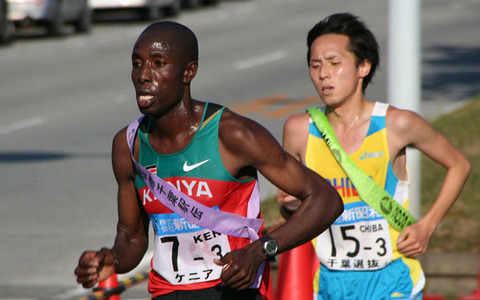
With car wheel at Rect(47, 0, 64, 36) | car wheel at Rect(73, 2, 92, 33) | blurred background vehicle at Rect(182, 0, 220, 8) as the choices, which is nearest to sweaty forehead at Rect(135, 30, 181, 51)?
car wheel at Rect(47, 0, 64, 36)

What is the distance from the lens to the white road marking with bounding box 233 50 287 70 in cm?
2188

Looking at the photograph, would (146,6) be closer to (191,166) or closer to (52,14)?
(52,14)

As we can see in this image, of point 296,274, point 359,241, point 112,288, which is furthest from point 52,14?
point 359,241

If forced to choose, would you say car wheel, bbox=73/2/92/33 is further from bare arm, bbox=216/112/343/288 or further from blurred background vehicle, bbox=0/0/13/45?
bare arm, bbox=216/112/343/288

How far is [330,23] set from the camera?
177 inches

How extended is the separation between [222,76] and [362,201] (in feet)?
52.7

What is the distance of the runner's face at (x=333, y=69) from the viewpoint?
4.39 metres

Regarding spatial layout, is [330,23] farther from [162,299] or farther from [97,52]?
[97,52]

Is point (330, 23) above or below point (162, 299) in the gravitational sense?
above

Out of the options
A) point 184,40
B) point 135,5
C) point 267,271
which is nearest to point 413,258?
point 267,271

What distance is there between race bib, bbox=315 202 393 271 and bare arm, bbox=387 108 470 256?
Answer: 9 cm

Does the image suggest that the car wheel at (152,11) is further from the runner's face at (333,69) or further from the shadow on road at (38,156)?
the runner's face at (333,69)

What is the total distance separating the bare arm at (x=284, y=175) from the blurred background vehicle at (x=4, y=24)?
20.6 m

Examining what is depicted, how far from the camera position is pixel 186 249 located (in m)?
3.50
